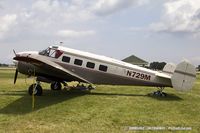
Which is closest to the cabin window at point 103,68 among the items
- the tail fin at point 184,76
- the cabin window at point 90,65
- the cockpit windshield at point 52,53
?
the cabin window at point 90,65

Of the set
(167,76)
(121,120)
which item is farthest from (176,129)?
(167,76)

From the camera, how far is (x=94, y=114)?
1423 centimetres

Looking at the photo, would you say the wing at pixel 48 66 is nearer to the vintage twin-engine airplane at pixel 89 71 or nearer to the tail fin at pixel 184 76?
the vintage twin-engine airplane at pixel 89 71

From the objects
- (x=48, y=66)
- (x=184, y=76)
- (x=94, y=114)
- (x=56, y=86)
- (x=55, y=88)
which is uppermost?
(x=184, y=76)

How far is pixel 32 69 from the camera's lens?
2016cm

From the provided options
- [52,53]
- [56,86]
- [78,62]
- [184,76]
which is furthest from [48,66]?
[184,76]

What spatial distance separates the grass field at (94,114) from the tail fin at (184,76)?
3.64ft

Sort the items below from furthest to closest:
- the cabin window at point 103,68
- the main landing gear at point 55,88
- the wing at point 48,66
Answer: the cabin window at point 103,68 → the main landing gear at point 55,88 → the wing at point 48,66

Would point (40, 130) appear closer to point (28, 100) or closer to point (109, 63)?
point (28, 100)

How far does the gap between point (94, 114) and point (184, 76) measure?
757 cm

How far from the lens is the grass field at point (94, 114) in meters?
11.9

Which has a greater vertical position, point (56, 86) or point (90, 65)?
point (90, 65)

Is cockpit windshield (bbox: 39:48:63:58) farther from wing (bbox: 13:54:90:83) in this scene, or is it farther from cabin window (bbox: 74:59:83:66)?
cabin window (bbox: 74:59:83:66)

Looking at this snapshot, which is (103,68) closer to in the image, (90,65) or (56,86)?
(90,65)
